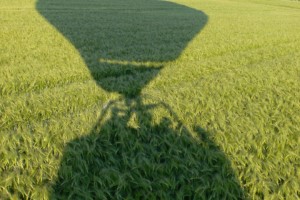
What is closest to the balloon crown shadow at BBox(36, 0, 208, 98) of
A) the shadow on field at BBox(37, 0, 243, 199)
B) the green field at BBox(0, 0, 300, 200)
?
the green field at BBox(0, 0, 300, 200)

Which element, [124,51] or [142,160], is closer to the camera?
[142,160]

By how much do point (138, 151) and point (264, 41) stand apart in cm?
1189

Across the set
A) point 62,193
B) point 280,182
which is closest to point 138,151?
point 62,193

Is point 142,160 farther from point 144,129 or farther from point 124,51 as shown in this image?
point 124,51

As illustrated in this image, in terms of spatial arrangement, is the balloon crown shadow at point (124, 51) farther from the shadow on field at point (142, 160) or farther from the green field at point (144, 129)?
the shadow on field at point (142, 160)

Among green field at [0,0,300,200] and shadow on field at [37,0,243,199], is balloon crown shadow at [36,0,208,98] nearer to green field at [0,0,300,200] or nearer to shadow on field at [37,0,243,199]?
green field at [0,0,300,200]

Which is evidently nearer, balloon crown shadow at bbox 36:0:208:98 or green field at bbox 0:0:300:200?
green field at bbox 0:0:300:200

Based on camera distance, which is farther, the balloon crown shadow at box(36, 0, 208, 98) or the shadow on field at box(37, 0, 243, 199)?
the balloon crown shadow at box(36, 0, 208, 98)

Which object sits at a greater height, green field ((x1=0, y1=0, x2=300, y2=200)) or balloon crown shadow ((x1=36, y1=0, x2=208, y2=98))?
green field ((x1=0, y1=0, x2=300, y2=200))

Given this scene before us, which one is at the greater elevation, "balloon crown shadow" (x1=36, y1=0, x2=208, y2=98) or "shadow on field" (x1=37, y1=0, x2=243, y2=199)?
"shadow on field" (x1=37, y1=0, x2=243, y2=199)

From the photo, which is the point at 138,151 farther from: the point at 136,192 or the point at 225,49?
the point at 225,49

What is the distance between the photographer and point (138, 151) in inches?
142

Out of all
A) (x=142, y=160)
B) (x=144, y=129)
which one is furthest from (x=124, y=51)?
(x=142, y=160)

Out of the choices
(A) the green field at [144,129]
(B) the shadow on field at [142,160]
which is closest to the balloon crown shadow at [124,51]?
(A) the green field at [144,129]
